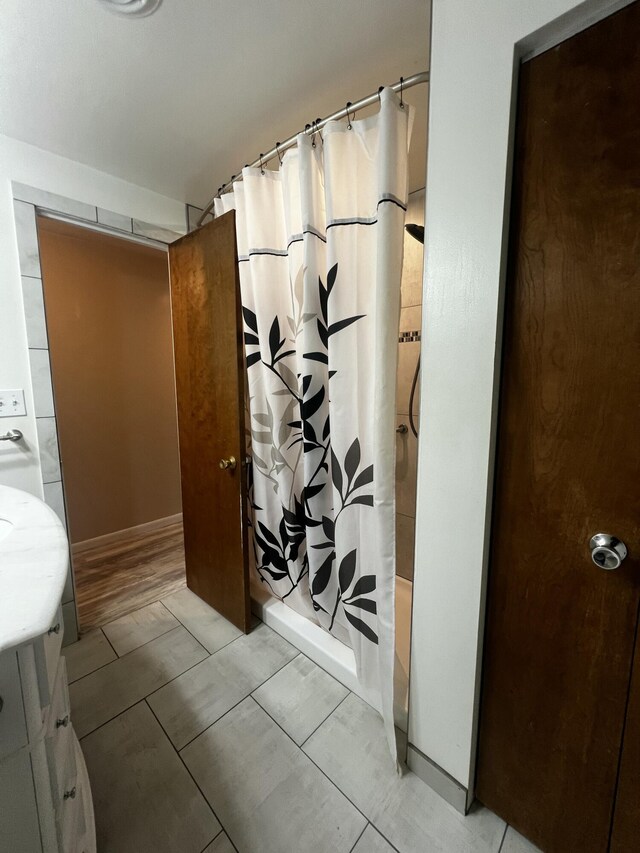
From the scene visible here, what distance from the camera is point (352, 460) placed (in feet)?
3.77

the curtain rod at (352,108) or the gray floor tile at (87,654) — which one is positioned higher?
the curtain rod at (352,108)

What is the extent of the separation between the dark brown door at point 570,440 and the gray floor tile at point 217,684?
38.7 inches

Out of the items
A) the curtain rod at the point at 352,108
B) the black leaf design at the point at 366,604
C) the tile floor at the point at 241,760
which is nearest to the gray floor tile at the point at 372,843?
the tile floor at the point at 241,760

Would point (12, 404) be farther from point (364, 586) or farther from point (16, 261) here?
point (364, 586)

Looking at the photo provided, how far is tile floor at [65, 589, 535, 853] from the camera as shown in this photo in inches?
36.4

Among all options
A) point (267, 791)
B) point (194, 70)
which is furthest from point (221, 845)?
point (194, 70)

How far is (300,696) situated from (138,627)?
97 centimetres

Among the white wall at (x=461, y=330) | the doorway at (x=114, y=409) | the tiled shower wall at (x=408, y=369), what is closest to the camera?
the white wall at (x=461, y=330)

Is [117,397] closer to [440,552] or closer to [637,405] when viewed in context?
[440,552]

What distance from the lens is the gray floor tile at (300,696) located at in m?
1.23

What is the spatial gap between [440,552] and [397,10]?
1525 mm

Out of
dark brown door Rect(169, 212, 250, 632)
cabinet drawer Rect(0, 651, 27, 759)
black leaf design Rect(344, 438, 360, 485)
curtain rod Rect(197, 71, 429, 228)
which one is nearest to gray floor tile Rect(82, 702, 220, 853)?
dark brown door Rect(169, 212, 250, 632)

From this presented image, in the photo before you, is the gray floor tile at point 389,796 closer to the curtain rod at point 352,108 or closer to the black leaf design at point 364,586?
the black leaf design at point 364,586

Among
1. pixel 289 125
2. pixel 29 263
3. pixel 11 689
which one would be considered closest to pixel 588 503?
pixel 11 689
